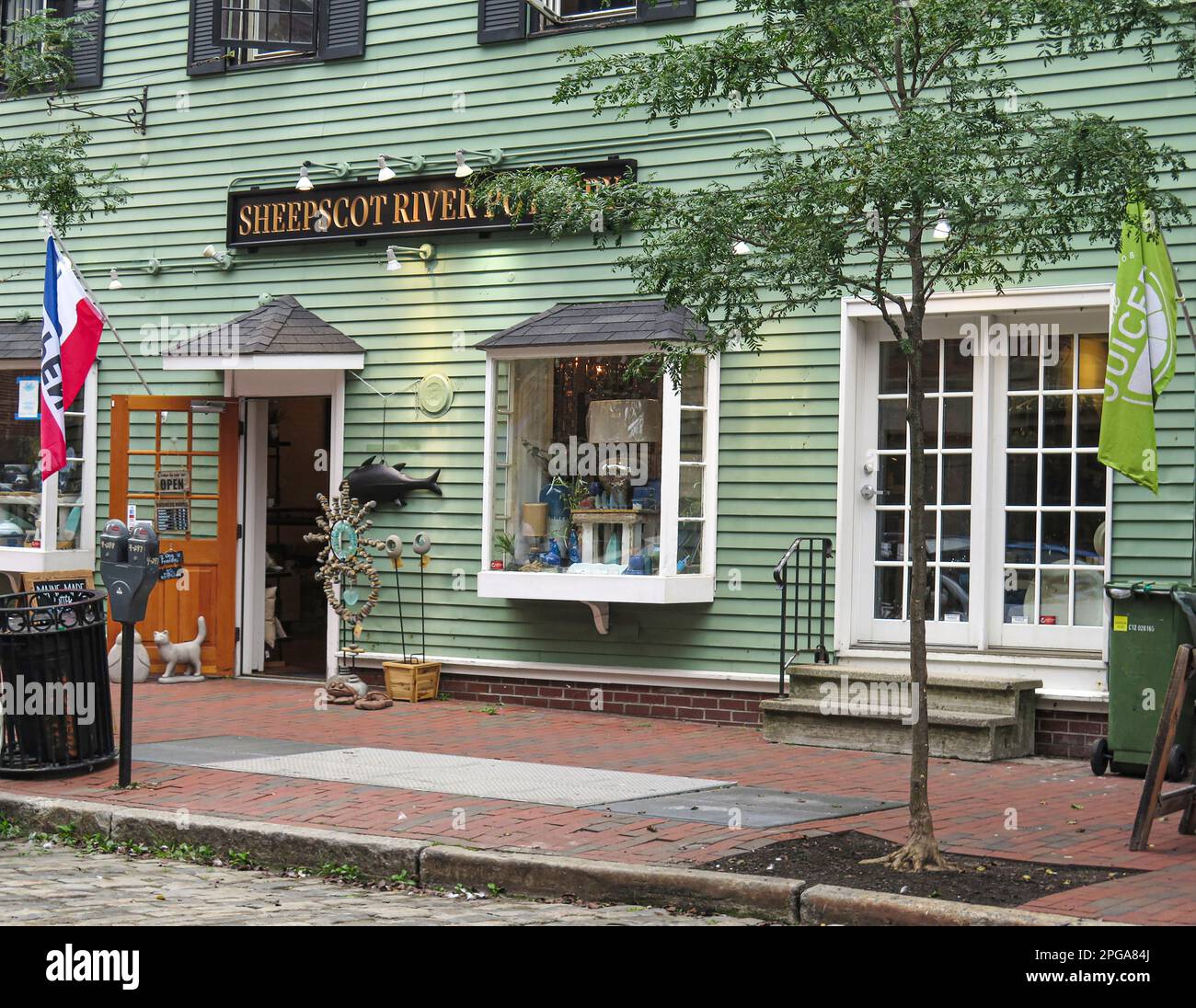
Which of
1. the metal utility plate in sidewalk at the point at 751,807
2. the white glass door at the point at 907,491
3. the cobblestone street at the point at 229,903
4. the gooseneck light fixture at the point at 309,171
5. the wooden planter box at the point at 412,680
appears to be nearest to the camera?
the cobblestone street at the point at 229,903

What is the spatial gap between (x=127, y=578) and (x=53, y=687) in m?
0.78

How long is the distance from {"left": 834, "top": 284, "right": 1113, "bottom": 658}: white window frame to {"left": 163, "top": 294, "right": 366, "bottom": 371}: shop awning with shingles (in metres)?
4.25

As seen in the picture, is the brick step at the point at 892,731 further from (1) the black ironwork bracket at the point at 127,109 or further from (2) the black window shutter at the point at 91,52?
(2) the black window shutter at the point at 91,52

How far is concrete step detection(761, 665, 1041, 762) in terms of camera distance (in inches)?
379

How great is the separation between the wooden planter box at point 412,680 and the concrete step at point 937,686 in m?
3.13

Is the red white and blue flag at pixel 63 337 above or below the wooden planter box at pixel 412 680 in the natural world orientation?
above

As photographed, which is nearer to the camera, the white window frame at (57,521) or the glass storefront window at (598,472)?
the glass storefront window at (598,472)

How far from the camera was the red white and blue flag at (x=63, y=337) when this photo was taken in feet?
40.2

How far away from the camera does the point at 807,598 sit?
1088cm

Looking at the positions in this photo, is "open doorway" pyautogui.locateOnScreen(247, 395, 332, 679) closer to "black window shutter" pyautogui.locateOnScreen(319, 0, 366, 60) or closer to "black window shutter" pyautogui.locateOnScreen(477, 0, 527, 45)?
"black window shutter" pyautogui.locateOnScreen(319, 0, 366, 60)

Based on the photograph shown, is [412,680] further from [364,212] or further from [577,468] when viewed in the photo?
[364,212]

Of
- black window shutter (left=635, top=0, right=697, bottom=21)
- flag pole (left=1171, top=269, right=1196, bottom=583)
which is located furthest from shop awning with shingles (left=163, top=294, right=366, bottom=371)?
flag pole (left=1171, top=269, right=1196, bottom=583)

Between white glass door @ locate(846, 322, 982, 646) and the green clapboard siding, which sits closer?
the green clapboard siding

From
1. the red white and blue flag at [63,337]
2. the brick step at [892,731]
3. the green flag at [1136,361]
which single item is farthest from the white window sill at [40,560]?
the green flag at [1136,361]
